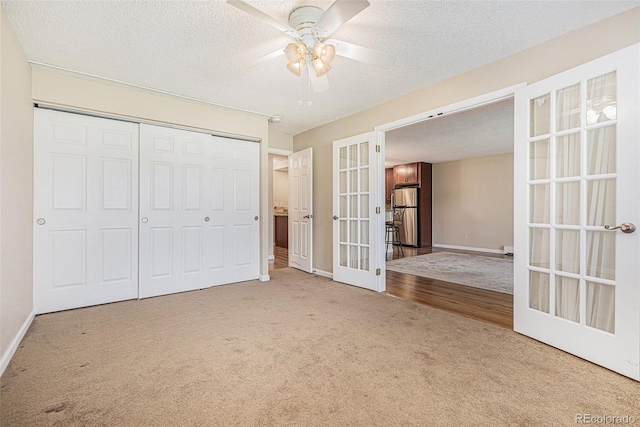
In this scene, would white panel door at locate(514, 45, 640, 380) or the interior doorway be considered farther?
the interior doorway

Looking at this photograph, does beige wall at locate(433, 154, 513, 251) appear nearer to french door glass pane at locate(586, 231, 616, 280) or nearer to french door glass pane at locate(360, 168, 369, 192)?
french door glass pane at locate(360, 168, 369, 192)

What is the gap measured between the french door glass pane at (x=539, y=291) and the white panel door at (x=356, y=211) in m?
1.64

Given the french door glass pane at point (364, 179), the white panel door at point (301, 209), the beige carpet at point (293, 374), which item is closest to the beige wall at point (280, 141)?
the white panel door at point (301, 209)

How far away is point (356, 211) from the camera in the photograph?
3.97 meters

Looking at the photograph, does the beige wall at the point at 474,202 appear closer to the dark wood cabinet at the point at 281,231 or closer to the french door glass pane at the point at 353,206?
the dark wood cabinet at the point at 281,231

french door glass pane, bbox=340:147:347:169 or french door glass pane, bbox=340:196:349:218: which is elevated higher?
french door glass pane, bbox=340:147:347:169

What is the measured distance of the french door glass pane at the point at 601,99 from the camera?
74.6 inches

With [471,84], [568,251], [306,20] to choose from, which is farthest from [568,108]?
[306,20]

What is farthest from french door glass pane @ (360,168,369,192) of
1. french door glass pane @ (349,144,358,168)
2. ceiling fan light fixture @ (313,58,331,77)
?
ceiling fan light fixture @ (313,58,331,77)

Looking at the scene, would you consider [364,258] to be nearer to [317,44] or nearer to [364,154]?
[364,154]

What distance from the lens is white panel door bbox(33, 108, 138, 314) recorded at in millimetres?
2836

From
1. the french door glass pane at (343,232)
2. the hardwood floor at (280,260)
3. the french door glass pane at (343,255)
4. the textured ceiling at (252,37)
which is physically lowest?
the hardwood floor at (280,260)

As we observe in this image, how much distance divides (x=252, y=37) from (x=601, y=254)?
2964 millimetres

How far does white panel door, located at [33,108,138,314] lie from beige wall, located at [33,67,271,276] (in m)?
0.16
